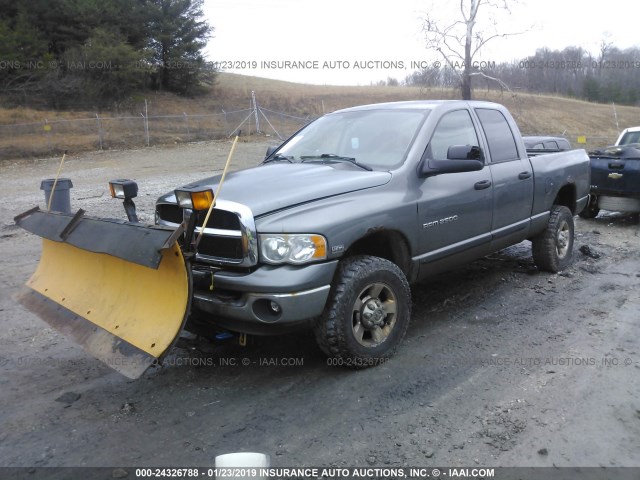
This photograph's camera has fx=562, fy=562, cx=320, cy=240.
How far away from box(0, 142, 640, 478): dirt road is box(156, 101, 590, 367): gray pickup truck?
1.47ft

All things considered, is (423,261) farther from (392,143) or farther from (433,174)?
(392,143)

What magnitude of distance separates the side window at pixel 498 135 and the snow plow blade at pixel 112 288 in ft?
11.4

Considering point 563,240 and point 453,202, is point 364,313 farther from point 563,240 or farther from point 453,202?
point 563,240

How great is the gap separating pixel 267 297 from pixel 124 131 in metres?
25.3

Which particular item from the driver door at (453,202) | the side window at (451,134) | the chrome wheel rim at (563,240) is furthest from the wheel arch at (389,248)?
the chrome wheel rim at (563,240)

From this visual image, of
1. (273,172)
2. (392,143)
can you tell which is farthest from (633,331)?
(273,172)

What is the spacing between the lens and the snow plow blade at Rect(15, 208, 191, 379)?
3.37 metres

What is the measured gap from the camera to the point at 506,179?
5.51 meters

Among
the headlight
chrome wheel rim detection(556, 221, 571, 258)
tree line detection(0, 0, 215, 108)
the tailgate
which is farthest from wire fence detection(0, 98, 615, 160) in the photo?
the headlight

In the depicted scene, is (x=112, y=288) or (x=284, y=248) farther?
(x=112, y=288)

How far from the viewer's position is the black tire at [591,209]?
401 inches

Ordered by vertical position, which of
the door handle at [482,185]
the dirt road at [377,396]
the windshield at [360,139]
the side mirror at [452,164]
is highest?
the windshield at [360,139]

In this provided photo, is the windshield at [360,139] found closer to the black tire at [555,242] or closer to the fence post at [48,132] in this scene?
the black tire at [555,242]

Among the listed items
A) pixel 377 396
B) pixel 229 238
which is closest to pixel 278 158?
pixel 229 238
